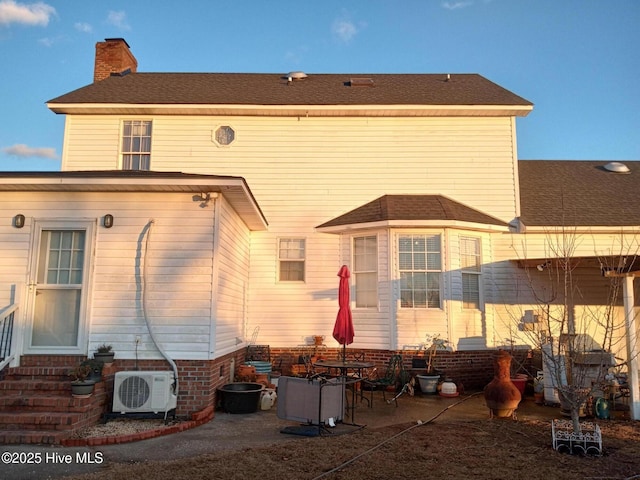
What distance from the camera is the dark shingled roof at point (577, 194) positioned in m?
12.0

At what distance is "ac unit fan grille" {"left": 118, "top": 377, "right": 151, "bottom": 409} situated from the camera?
7.27 meters

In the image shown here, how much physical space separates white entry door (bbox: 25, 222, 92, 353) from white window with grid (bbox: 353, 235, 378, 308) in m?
5.81

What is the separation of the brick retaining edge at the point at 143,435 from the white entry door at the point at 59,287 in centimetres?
194

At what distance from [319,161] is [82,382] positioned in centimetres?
742

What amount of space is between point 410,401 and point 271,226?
509 cm

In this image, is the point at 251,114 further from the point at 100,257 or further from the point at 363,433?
the point at 363,433

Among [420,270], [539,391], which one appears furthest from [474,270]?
[539,391]

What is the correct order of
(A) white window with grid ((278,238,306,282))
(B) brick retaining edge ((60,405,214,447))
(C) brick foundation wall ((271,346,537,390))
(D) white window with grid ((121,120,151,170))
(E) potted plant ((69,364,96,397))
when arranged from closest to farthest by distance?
(B) brick retaining edge ((60,405,214,447))
(E) potted plant ((69,364,96,397))
(C) brick foundation wall ((271,346,537,390))
(A) white window with grid ((278,238,306,282))
(D) white window with grid ((121,120,151,170))

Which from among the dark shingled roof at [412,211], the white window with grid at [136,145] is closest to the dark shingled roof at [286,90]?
the white window with grid at [136,145]

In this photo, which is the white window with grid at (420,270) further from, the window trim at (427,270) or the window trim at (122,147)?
the window trim at (122,147)

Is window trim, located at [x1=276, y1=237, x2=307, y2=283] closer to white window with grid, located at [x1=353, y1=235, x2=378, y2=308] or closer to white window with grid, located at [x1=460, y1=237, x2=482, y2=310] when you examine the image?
white window with grid, located at [x1=353, y1=235, x2=378, y2=308]

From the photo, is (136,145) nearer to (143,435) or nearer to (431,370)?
(143,435)

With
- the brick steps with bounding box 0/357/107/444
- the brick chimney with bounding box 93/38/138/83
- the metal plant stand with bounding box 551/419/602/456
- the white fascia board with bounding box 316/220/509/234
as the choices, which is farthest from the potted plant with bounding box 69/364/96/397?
the brick chimney with bounding box 93/38/138/83

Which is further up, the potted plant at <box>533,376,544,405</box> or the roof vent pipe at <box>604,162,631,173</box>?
the roof vent pipe at <box>604,162,631,173</box>
